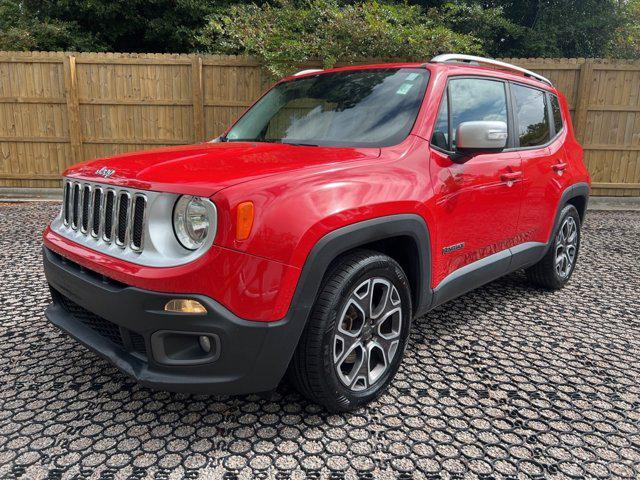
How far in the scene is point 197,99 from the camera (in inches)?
336

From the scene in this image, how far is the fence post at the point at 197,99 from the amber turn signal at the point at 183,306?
7184 mm

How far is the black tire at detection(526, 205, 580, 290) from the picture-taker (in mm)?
4184

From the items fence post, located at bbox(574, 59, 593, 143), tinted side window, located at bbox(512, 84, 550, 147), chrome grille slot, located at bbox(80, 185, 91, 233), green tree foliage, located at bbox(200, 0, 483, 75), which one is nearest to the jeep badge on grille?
chrome grille slot, located at bbox(80, 185, 91, 233)

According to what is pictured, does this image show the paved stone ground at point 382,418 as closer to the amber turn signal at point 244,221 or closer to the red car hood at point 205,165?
the amber turn signal at point 244,221

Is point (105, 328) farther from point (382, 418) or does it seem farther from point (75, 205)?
point (382, 418)

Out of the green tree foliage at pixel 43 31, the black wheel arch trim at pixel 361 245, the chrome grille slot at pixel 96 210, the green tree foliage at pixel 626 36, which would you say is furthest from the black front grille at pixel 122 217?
the green tree foliage at pixel 626 36

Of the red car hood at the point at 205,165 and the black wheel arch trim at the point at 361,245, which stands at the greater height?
the red car hood at the point at 205,165

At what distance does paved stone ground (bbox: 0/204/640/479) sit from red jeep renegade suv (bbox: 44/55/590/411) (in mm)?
265

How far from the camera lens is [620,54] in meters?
12.5

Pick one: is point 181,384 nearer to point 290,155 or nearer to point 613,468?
point 290,155

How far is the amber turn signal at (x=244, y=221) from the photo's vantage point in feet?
6.24

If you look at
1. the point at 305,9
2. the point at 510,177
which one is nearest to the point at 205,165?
the point at 510,177

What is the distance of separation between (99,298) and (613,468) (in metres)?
2.35

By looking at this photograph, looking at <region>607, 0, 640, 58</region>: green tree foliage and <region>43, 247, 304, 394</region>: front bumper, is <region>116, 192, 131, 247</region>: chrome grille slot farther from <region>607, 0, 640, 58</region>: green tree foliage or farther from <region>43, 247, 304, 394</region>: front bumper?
<region>607, 0, 640, 58</region>: green tree foliage
